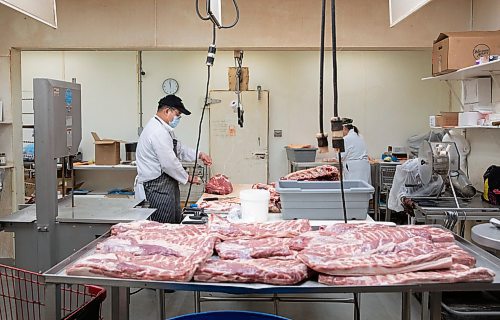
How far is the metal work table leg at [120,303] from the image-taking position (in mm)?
2238

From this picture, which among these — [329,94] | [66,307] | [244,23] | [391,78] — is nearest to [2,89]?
[244,23]

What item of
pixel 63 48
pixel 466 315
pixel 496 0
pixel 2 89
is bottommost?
pixel 466 315

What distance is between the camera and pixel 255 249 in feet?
6.95

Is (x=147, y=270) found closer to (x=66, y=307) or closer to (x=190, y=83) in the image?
(x=66, y=307)

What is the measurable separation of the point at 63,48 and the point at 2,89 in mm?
777

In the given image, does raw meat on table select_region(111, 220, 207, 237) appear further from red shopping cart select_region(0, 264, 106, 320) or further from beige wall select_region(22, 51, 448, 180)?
beige wall select_region(22, 51, 448, 180)

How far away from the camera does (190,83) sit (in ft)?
24.8

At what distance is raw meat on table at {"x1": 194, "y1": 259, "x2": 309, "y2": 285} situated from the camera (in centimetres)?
182

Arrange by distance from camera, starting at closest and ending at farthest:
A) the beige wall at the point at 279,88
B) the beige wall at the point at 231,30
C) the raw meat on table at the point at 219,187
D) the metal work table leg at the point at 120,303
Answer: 1. the metal work table leg at the point at 120,303
2. the raw meat on table at the point at 219,187
3. the beige wall at the point at 231,30
4. the beige wall at the point at 279,88

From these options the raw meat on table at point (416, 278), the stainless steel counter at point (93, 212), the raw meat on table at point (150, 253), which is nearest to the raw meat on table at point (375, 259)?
the raw meat on table at point (416, 278)

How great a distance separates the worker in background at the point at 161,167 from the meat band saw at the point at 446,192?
80.8 inches

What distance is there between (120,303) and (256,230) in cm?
74

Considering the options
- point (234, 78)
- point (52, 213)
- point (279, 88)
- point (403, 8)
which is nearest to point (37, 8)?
point (52, 213)

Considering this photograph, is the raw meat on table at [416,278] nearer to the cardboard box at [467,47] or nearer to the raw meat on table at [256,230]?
the raw meat on table at [256,230]
